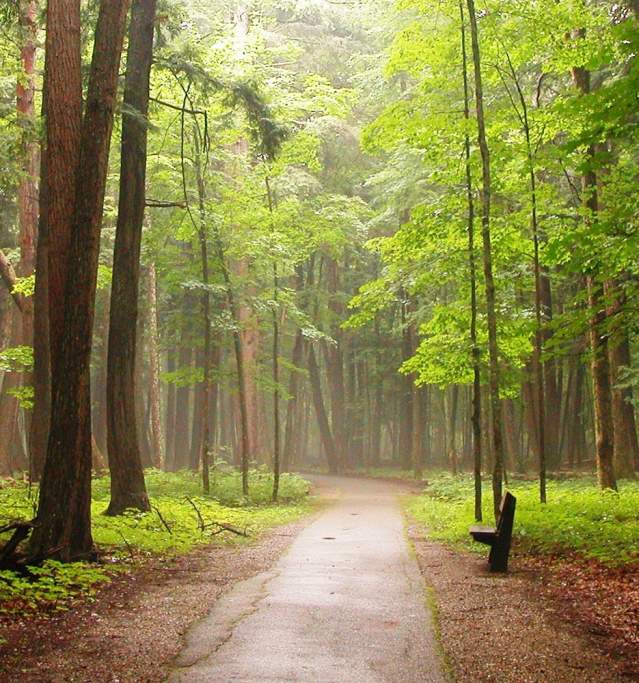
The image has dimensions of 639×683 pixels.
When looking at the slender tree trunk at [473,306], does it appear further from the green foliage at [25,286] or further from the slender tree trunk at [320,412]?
the slender tree trunk at [320,412]

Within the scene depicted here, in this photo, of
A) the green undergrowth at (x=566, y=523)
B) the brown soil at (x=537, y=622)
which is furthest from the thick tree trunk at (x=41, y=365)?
the brown soil at (x=537, y=622)

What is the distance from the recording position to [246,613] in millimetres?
6688

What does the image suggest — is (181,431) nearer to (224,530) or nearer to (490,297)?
(224,530)

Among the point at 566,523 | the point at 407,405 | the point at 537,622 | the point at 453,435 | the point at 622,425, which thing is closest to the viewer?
the point at 537,622

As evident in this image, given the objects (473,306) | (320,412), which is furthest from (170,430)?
(473,306)

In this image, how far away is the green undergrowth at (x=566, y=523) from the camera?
32.4 ft

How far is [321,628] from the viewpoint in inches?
243

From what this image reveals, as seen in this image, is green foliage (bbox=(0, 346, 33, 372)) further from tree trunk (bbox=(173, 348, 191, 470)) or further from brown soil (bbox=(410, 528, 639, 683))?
tree trunk (bbox=(173, 348, 191, 470))

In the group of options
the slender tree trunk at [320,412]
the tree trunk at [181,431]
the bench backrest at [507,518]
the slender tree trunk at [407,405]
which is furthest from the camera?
the slender tree trunk at [320,412]

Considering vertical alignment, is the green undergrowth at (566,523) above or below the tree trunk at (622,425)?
below

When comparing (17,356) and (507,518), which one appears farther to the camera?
(17,356)

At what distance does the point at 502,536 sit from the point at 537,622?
2.63 meters

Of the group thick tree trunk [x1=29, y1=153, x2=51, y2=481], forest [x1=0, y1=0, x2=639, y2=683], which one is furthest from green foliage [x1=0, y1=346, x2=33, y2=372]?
thick tree trunk [x1=29, y1=153, x2=51, y2=481]

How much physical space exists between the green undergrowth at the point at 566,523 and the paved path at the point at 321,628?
218 centimetres
